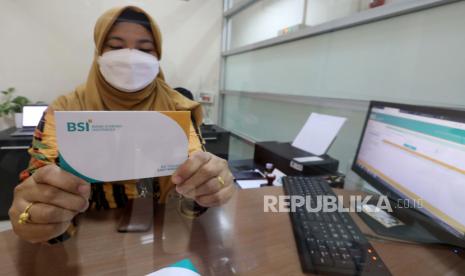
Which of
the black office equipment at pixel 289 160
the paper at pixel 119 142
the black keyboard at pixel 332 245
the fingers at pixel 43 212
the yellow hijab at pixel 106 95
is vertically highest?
the yellow hijab at pixel 106 95

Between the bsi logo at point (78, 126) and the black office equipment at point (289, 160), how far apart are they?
79 cm

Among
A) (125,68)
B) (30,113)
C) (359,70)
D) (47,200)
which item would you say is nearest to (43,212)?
(47,200)

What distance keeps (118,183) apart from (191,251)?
0.37 meters

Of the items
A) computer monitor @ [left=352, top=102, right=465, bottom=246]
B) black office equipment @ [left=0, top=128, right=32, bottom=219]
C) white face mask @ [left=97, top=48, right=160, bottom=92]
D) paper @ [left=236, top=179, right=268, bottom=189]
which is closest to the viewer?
computer monitor @ [left=352, top=102, right=465, bottom=246]

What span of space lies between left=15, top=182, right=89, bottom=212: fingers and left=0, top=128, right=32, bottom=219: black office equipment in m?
1.46

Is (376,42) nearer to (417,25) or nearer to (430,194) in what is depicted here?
(417,25)

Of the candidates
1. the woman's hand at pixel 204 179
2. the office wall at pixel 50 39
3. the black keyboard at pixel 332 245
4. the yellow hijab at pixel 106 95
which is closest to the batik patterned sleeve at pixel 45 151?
the yellow hijab at pixel 106 95

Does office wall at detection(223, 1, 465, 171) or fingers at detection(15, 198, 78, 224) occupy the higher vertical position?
office wall at detection(223, 1, 465, 171)

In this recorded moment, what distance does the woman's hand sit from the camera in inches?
17.8

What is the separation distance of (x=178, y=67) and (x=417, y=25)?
6.13ft

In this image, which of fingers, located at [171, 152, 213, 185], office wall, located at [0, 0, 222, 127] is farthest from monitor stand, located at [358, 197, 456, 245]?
office wall, located at [0, 0, 222, 127]

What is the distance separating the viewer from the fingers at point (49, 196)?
378mm

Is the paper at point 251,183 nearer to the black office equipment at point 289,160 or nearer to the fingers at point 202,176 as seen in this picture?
the black office equipment at point 289,160

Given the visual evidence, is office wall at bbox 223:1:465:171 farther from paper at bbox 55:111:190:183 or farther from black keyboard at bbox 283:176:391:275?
paper at bbox 55:111:190:183
